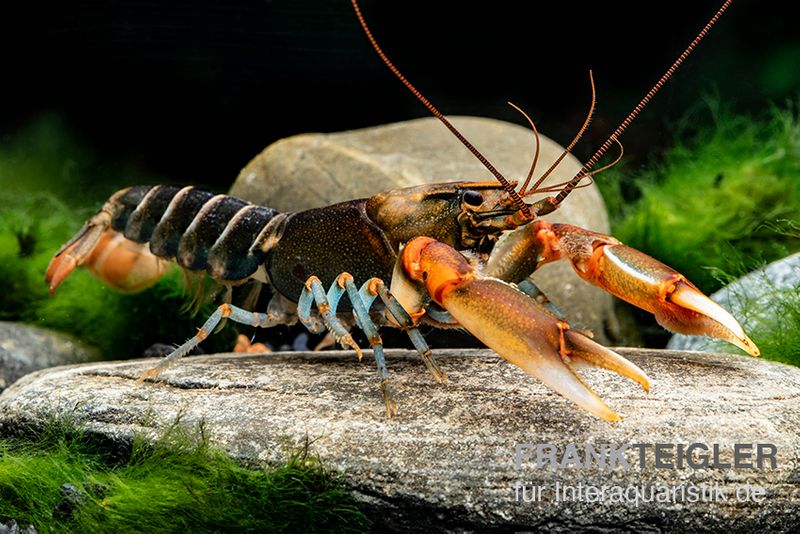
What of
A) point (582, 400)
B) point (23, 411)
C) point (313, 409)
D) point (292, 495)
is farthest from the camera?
point (23, 411)

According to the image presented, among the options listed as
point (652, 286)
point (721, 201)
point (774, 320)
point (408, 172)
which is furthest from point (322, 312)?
point (721, 201)

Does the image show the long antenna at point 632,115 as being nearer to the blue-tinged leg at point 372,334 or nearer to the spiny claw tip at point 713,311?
the spiny claw tip at point 713,311

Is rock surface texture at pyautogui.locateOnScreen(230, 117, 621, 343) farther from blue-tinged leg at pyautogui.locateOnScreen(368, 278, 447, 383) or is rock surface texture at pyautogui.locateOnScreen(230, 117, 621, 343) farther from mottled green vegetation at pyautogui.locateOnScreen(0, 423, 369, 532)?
mottled green vegetation at pyautogui.locateOnScreen(0, 423, 369, 532)

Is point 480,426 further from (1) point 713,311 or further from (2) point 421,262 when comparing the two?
(1) point 713,311

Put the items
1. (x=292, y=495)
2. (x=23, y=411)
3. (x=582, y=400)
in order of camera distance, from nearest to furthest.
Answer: (x=582, y=400) → (x=292, y=495) → (x=23, y=411)

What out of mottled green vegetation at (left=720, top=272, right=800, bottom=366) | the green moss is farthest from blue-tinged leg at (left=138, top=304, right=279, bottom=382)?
the green moss

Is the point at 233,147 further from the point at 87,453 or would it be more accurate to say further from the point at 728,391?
the point at 728,391

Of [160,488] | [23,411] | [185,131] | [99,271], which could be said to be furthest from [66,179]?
[160,488]
